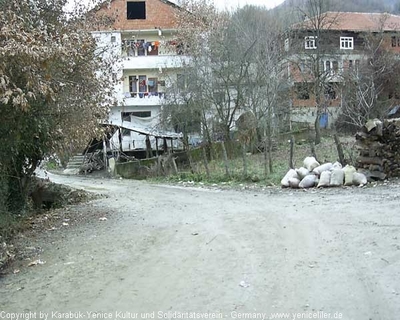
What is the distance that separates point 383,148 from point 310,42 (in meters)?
24.2

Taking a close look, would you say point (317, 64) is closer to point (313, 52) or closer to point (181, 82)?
point (313, 52)

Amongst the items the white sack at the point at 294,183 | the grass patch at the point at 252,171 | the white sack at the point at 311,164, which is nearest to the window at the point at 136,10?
the grass patch at the point at 252,171

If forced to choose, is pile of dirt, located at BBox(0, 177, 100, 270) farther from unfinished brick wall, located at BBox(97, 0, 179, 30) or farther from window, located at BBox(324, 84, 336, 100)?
unfinished brick wall, located at BBox(97, 0, 179, 30)

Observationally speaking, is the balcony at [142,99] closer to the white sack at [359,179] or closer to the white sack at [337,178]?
the white sack at [337,178]

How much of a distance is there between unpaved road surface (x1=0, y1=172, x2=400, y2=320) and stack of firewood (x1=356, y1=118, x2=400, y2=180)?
3.83 meters

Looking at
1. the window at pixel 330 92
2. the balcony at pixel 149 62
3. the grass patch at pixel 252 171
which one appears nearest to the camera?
the grass patch at pixel 252 171

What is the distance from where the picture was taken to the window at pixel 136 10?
46.0m

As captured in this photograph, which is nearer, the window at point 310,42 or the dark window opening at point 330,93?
the window at point 310,42

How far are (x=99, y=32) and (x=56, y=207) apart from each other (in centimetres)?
554

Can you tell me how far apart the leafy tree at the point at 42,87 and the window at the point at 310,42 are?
85.4 ft

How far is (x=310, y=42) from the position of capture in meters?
38.3

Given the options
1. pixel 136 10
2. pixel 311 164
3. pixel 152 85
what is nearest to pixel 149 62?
pixel 152 85

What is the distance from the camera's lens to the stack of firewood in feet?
51.6

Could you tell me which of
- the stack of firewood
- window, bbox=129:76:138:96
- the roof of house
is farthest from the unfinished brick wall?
the stack of firewood
